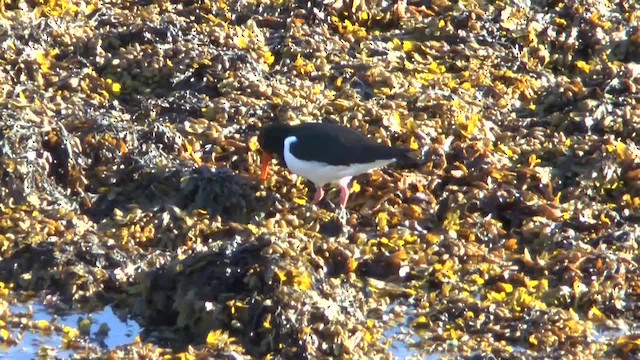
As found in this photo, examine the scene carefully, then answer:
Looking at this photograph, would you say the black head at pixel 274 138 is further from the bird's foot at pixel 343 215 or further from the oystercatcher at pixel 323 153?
the bird's foot at pixel 343 215

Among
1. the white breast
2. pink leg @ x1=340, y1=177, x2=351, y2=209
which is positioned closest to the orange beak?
the white breast

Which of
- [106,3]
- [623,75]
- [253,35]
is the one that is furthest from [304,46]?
[623,75]

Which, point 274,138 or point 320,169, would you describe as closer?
point 320,169

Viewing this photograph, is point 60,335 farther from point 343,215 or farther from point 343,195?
point 343,195

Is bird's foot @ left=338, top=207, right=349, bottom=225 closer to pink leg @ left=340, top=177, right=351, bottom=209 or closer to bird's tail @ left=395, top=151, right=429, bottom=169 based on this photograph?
pink leg @ left=340, top=177, right=351, bottom=209

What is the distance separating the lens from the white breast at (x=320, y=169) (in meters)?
8.20

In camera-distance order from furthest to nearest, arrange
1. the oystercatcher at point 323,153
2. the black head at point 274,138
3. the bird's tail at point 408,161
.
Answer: the black head at point 274,138 → the oystercatcher at point 323,153 → the bird's tail at point 408,161

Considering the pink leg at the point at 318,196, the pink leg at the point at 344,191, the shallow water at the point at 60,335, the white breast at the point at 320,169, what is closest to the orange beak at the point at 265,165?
the white breast at the point at 320,169

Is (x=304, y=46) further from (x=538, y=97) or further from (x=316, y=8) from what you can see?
(x=538, y=97)

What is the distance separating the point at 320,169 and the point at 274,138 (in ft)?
1.28

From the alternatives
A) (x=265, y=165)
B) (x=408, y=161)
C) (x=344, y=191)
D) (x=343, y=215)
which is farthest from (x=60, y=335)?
(x=408, y=161)

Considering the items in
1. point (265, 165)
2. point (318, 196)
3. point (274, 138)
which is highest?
point (274, 138)

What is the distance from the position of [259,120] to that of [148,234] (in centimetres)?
169

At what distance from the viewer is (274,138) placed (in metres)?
8.44
